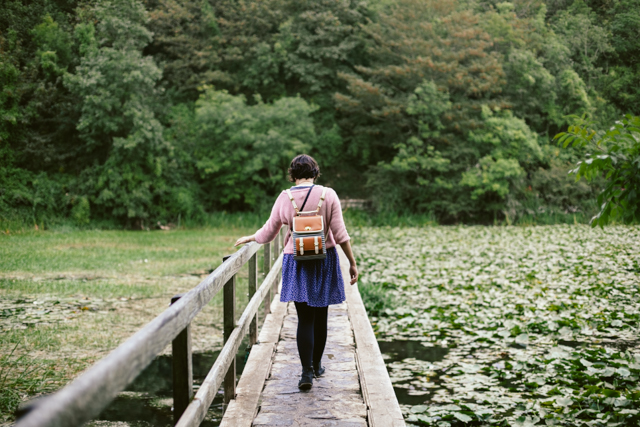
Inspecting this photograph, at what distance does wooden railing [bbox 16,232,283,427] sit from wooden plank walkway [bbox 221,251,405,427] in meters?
0.30

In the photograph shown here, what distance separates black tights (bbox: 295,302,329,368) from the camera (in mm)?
3910

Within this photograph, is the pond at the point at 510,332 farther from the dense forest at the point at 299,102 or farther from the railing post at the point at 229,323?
the dense forest at the point at 299,102

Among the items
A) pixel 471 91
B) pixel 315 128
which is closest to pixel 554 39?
pixel 471 91

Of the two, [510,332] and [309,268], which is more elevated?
[309,268]

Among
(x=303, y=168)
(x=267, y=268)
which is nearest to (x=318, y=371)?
(x=303, y=168)

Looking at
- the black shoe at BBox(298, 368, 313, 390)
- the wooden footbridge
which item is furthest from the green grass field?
the black shoe at BBox(298, 368, 313, 390)

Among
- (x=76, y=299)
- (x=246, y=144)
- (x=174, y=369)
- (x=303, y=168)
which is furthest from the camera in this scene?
(x=246, y=144)

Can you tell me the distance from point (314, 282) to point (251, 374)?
96 cm

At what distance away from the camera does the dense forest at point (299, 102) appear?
21.6 meters

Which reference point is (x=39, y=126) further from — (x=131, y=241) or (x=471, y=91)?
(x=471, y=91)

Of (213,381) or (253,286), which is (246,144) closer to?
(253,286)

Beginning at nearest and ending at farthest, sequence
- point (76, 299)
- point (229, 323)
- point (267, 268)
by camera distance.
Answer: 1. point (229, 323)
2. point (267, 268)
3. point (76, 299)

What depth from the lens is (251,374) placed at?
4.24m

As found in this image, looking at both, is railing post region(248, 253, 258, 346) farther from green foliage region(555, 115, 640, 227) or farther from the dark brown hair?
green foliage region(555, 115, 640, 227)
